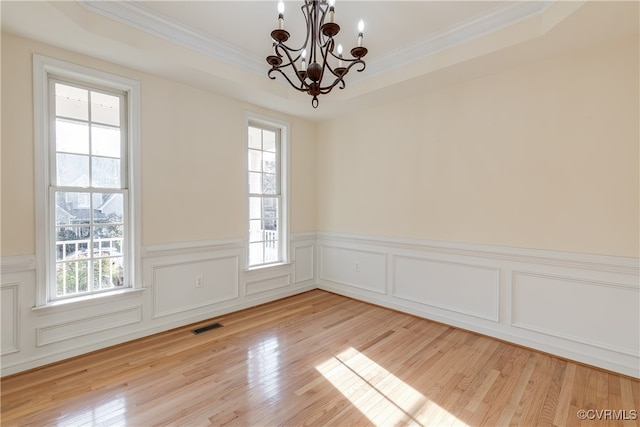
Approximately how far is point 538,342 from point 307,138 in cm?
379

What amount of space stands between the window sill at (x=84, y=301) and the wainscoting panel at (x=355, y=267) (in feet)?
8.41

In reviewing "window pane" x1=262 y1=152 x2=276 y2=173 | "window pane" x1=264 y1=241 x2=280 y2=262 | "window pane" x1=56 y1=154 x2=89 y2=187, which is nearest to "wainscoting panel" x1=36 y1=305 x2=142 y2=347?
"window pane" x1=56 y1=154 x2=89 y2=187

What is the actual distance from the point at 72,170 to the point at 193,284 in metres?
1.62

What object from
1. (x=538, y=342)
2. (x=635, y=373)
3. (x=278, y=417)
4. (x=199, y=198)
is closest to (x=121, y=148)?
(x=199, y=198)

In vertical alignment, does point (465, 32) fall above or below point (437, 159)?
above

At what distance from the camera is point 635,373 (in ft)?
7.97

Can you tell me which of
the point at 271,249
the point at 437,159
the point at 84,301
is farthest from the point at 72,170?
the point at 437,159

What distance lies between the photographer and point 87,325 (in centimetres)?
280

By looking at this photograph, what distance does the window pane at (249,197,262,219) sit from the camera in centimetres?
418

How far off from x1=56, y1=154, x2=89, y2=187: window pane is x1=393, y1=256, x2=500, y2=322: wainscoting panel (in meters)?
3.50

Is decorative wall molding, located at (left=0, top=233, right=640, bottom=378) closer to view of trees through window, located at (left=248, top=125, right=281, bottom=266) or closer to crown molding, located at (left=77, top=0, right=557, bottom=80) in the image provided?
view of trees through window, located at (left=248, top=125, right=281, bottom=266)

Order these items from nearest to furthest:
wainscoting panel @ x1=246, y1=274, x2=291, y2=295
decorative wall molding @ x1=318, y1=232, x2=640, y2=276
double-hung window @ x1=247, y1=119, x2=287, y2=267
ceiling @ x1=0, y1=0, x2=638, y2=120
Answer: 1. ceiling @ x1=0, y1=0, x2=638, y2=120
2. decorative wall molding @ x1=318, y1=232, x2=640, y2=276
3. wainscoting panel @ x1=246, y1=274, x2=291, y2=295
4. double-hung window @ x1=247, y1=119, x2=287, y2=267

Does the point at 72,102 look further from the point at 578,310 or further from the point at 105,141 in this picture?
the point at 578,310

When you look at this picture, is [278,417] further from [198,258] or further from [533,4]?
[533,4]
